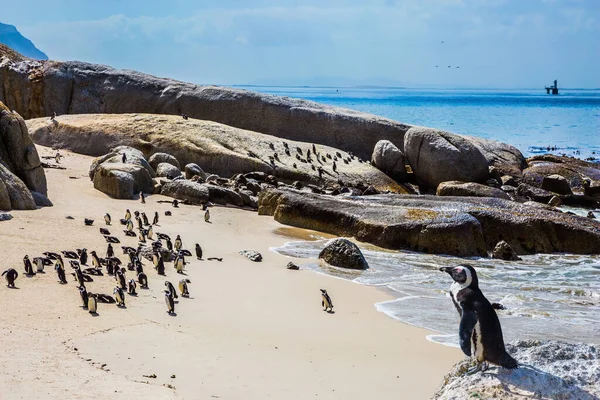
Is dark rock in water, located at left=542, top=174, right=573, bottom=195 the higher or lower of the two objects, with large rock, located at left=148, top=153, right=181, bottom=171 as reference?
lower

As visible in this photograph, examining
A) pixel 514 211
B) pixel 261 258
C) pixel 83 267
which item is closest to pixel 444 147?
pixel 514 211

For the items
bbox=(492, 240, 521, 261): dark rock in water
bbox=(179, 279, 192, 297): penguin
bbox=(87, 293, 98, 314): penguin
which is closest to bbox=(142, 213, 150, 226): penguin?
bbox=(179, 279, 192, 297): penguin

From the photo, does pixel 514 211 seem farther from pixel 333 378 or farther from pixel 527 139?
pixel 527 139

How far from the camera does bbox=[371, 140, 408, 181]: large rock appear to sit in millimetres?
24219

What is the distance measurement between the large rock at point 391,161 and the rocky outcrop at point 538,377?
60.3 ft

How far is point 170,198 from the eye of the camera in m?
18.4

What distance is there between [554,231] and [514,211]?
0.87 m

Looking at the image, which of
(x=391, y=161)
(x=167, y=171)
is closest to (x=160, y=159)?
(x=167, y=171)

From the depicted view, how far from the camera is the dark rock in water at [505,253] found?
597 inches

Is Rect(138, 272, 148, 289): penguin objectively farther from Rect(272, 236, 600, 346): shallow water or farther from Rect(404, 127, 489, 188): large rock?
Rect(404, 127, 489, 188): large rock

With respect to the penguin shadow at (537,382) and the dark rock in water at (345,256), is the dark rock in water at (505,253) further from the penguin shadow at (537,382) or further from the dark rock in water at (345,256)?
the penguin shadow at (537,382)

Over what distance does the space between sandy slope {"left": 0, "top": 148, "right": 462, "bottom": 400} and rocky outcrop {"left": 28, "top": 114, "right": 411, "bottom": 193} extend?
985 centimetres

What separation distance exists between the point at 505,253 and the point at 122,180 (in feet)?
25.8

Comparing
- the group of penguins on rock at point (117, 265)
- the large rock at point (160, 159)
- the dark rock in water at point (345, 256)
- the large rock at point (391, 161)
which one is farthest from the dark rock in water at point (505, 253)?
the large rock at point (160, 159)
